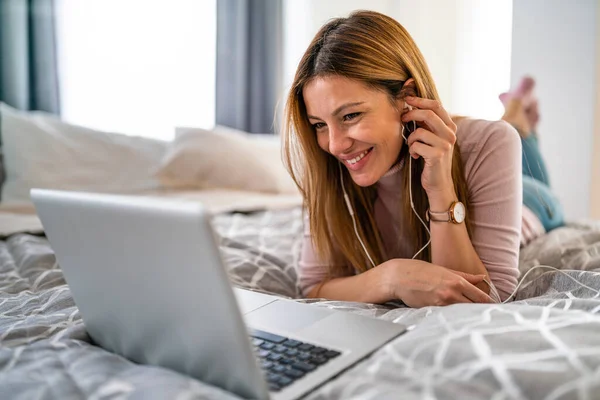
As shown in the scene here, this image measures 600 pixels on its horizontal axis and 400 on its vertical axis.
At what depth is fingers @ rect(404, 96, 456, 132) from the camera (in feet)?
3.42

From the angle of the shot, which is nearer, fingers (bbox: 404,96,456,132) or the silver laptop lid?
the silver laptop lid

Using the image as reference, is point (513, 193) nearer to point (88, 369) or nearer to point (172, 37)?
point (88, 369)

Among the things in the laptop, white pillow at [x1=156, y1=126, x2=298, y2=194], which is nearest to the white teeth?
the laptop

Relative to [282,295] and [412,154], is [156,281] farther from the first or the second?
[282,295]

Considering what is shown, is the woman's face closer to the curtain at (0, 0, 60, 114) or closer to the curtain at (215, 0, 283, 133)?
the curtain at (0, 0, 60, 114)

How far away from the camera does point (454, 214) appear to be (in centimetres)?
105

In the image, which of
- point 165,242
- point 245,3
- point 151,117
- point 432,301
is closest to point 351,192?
point 432,301

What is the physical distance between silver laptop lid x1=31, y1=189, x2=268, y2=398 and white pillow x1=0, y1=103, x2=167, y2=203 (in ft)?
4.82

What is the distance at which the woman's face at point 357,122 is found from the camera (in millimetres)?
1050

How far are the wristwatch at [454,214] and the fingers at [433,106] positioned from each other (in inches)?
5.6

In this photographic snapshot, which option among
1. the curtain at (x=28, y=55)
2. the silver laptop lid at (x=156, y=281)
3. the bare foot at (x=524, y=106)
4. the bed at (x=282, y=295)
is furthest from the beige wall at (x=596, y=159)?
the curtain at (x=28, y=55)

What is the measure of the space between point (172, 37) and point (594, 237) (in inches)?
89.3

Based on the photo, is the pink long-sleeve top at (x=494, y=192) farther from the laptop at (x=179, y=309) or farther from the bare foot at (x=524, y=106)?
the bare foot at (x=524, y=106)

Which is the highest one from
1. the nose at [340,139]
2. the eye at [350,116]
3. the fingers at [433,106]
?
the fingers at [433,106]
